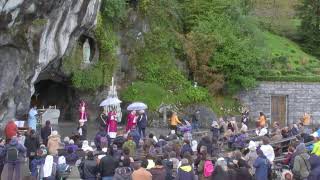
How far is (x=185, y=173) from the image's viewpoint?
14430mm

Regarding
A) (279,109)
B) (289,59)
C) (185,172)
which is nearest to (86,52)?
(279,109)

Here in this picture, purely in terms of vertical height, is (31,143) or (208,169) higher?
(31,143)

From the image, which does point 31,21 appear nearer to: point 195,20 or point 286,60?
point 195,20

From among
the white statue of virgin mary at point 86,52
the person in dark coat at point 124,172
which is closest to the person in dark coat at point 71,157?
the person in dark coat at point 124,172

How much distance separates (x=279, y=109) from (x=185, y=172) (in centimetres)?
2381

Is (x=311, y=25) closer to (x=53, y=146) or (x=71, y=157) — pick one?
(x=71, y=157)

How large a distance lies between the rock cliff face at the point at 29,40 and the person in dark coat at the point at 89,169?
8.71 meters

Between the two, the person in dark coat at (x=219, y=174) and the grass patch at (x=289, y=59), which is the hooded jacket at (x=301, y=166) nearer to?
the person in dark coat at (x=219, y=174)

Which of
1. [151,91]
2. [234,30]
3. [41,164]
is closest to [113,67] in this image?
[151,91]

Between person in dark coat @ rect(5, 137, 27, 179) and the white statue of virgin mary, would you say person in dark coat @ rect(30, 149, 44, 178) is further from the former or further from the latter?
the white statue of virgin mary

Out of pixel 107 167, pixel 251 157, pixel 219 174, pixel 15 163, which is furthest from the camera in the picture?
pixel 251 157

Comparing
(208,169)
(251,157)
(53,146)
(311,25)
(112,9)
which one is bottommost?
(208,169)

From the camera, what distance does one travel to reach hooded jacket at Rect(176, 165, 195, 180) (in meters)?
14.4

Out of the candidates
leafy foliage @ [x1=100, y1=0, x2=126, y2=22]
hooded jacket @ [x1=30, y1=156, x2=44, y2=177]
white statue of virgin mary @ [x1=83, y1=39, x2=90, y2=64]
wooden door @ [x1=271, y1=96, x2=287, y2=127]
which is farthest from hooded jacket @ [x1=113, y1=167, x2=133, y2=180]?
wooden door @ [x1=271, y1=96, x2=287, y2=127]
